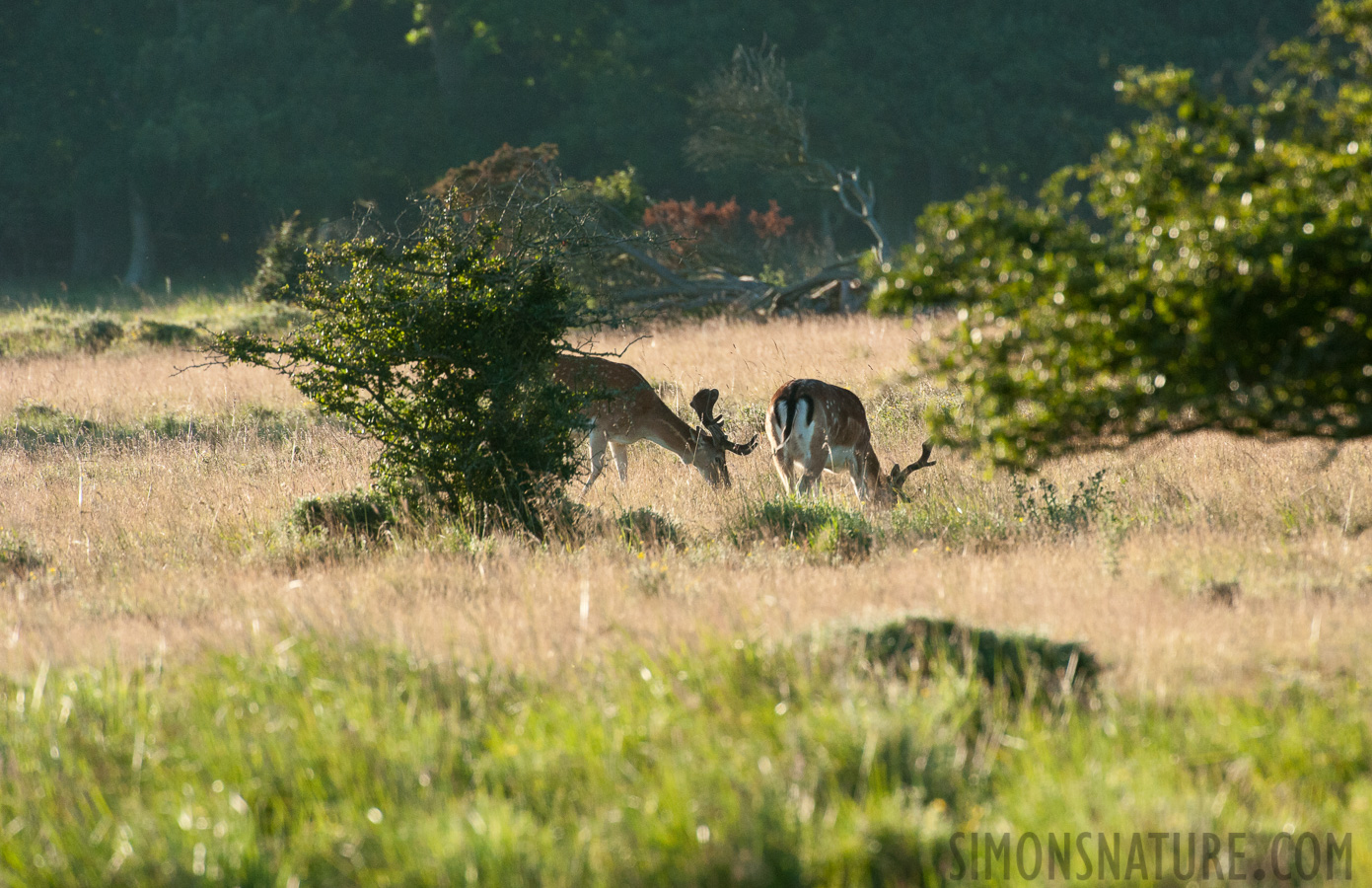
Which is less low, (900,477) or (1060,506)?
(900,477)

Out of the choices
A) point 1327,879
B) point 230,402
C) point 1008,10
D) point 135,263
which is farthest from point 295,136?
point 1327,879

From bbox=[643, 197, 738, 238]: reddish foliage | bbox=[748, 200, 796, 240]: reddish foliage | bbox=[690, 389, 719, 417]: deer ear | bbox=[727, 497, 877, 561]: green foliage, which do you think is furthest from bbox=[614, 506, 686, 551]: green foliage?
bbox=[748, 200, 796, 240]: reddish foliage

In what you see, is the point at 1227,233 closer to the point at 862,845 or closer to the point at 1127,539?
the point at 862,845

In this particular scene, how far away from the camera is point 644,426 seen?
1142 centimetres

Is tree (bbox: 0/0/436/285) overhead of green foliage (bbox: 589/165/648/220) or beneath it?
overhead

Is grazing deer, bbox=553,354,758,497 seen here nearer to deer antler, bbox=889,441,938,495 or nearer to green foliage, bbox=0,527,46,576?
deer antler, bbox=889,441,938,495

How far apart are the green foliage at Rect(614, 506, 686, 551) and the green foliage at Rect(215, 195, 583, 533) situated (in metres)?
0.55

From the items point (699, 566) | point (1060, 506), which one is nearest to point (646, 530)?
point (699, 566)

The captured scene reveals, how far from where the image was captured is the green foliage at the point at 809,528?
744cm

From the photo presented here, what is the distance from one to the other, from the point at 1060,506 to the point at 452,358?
4327mm

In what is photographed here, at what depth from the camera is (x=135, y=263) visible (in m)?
43.2

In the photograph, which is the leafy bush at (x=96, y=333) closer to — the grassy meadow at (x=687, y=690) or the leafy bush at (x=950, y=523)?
the grassy meadow at (x=687, y=690)

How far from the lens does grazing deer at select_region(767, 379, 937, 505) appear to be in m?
9.68

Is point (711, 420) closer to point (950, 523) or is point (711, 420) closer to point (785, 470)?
point (785, 470)
